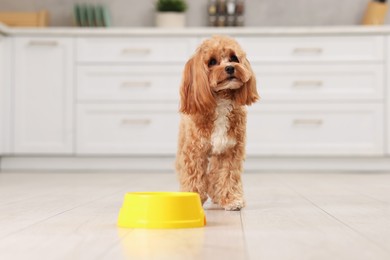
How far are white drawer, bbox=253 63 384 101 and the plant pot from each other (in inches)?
28.7

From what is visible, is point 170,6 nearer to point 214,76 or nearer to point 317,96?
point 317,96

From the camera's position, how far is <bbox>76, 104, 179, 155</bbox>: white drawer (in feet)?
15.6

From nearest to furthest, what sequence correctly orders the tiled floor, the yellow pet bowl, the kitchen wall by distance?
the tiled floor < the yellow pet bowl < the kitchen wall

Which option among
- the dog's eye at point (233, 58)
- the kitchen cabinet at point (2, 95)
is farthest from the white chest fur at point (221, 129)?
the kitchen cabinet at point (2, 95)

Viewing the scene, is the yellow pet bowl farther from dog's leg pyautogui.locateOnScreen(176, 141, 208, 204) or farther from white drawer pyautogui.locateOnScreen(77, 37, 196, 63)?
white drawer pyautogui.locateOnScreen(77, 37, 196, 63)

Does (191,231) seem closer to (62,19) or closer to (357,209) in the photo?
(357,209)

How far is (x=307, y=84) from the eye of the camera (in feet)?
15.4

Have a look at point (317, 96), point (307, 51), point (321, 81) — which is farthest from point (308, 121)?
point (307, 51)

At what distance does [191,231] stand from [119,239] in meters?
0.22

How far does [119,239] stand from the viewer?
1.59 metres

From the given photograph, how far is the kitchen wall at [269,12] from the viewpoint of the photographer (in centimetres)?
534

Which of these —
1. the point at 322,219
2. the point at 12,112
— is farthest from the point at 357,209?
the point at 12,112

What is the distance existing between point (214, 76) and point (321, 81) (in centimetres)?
261

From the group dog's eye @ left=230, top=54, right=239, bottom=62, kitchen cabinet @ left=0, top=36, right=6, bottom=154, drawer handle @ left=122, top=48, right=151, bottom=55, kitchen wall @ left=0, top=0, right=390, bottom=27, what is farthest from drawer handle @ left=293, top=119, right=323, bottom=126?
dog's eye @ left=230, top=54, right=239, bottom=62
